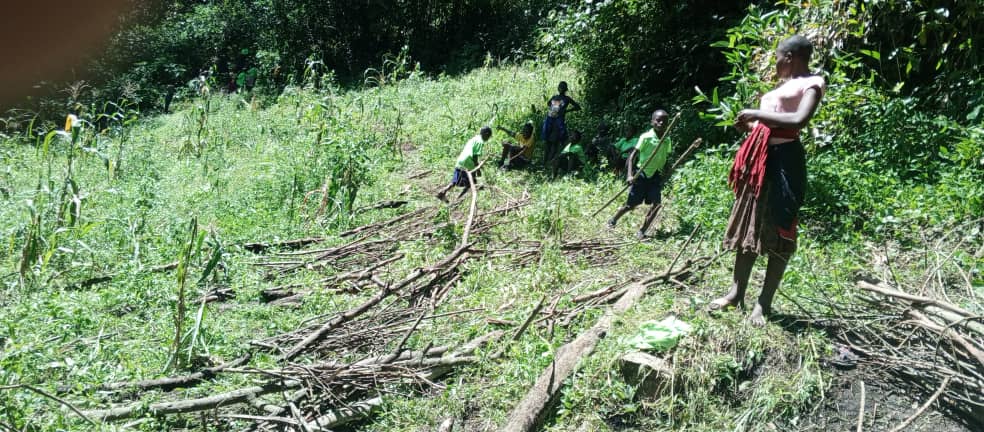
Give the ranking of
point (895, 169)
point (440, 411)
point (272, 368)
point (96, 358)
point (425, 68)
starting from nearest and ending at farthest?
point (440, 411)
point (272, 368)
point (96, 358)
point (895, 169)
point (425, 68)

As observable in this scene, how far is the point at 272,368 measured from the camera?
13.5 ft

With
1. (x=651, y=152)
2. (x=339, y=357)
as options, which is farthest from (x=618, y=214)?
(x=339, y=357)

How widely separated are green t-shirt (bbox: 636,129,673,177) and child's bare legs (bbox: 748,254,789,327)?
2.74 meters

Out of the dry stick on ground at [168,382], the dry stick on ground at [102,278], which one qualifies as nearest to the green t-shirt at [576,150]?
the dry stick on ground at [102,278]

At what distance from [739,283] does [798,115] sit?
1.00m

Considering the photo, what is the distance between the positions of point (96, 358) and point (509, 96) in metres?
8.79

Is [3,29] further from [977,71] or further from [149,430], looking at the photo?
[977,71]

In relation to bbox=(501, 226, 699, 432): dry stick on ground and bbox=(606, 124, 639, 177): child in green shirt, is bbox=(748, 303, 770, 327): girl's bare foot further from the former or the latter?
bbox=(606, 124, 639, 177): child in green shirt

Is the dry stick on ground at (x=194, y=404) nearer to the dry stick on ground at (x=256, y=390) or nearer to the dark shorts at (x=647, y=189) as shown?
the dry stick on ground at (x=256, y=390)

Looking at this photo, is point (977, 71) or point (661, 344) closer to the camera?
point (661, 344)

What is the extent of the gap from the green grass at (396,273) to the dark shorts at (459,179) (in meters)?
0.25

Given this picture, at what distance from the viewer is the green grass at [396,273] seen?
3469 mm

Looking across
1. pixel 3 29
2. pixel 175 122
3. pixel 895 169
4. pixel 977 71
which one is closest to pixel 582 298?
pixel 895 169

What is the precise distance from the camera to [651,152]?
6.41 m
